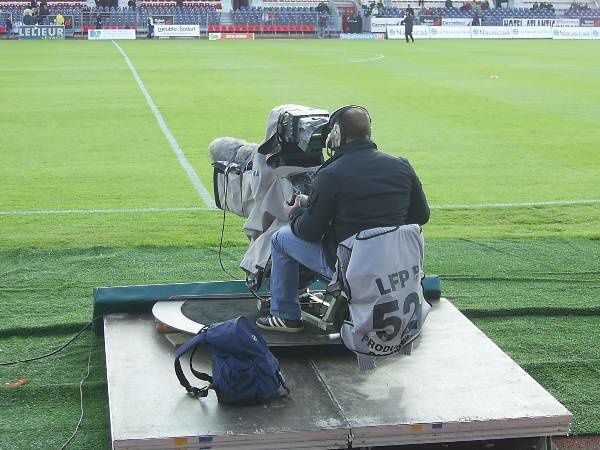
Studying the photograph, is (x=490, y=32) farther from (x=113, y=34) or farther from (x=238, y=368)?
(x=238, y=368)

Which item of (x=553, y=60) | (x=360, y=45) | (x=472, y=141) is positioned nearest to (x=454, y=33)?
(x=360, y=45)

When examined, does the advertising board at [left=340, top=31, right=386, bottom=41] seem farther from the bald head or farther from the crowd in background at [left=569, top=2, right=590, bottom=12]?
the bald head

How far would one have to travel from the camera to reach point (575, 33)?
52.4 metres

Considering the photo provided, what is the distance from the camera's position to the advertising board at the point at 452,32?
50.7 meters

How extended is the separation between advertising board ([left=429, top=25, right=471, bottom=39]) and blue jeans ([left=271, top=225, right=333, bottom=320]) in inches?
1793

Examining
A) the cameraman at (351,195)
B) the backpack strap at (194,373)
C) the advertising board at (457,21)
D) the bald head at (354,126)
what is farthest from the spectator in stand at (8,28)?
the backpack strap at (194,373)

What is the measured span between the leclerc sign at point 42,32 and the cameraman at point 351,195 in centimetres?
4504

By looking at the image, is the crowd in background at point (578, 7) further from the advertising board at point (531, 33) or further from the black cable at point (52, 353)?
the black cable at point (52, 353)

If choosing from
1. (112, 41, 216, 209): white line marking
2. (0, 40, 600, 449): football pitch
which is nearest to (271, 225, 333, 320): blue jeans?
(0, 40, 600, 449): football pitch

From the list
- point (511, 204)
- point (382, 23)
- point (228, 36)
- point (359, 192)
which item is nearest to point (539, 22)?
point (382, 23)

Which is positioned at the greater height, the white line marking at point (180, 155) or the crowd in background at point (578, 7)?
the crowd in background at point (578, 7)

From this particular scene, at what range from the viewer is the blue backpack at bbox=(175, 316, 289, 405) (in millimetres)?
5480

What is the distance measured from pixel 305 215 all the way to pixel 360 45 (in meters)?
37.5

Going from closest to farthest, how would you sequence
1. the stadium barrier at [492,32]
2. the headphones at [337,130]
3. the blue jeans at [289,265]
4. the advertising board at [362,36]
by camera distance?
1. the headphones at [337,130]
2. the blue jeans at [289,265]
3. the stadium barrier at [492,32]
4. the advertising board at [362,36]
